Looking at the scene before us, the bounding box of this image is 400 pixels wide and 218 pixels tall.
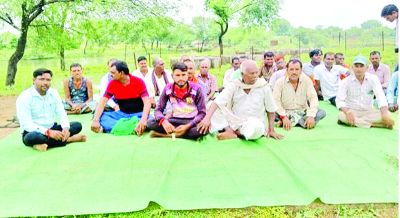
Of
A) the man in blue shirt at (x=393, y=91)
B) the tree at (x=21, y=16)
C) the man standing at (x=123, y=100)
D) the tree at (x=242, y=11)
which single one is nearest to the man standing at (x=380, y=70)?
the man in blue shirt at (x=393, y=91)

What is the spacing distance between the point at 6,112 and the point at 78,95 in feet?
7.22

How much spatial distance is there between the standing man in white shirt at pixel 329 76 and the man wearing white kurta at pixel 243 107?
2928 millimetres

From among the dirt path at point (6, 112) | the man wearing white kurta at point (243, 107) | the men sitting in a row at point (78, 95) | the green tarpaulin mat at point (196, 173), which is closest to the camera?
the green tarpaulin mat at point (196, 173)

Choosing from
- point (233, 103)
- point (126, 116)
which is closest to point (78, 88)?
point (126, 116)

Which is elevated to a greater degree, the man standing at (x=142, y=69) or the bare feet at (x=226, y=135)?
the man standing at (x=142, y=69)

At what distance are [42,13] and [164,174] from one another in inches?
459

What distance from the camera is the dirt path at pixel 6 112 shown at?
641 cm

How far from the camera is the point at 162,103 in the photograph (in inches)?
209

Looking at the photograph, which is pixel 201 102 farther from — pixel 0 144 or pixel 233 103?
pixel 0 144

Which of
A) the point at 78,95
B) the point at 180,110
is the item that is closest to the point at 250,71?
the point at 180,110

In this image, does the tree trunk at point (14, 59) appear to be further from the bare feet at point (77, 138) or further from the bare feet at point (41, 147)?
the bare feet at point (41, 147)

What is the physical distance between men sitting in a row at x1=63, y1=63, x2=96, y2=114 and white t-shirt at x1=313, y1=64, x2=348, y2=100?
4.01 meters

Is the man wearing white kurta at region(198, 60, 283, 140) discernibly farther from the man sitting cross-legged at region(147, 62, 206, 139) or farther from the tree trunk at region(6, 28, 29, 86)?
the tree trunk at region(6, 28, 29, 86)

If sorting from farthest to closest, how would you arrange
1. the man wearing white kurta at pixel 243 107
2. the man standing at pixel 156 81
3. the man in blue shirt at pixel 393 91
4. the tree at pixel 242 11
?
the tree at pixel 242 11 → the man standing at pixel 156 81 → the man in blue shirt at pixel 393 91 → the man wearing white kurta at pixel 243 107
